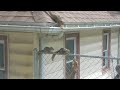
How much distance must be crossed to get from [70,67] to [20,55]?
1632 mm

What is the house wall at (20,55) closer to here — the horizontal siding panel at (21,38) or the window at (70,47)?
the horizontal siding panel at (21,38)

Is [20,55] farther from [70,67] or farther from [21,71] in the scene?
[70,67]

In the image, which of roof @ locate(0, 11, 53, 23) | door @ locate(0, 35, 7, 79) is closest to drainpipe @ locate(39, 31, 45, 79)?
roof @ locate(0, 11, 53, 23)

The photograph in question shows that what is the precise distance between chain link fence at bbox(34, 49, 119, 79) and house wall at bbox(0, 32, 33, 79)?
23 centimetres

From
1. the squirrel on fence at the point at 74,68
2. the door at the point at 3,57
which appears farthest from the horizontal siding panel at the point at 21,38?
the squirrel on fence at the point at 74,68

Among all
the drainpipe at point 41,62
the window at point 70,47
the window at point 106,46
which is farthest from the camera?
the window at point 106,46

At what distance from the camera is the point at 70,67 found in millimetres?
6230

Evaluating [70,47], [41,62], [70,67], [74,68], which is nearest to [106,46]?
[70,47]

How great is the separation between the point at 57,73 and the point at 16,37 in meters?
1.31

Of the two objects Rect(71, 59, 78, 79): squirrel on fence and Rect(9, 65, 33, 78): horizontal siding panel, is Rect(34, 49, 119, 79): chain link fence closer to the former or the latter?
Rect(71, 59, 78, 79): squirrel on fence

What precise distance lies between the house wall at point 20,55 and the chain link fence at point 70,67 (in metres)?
0.23

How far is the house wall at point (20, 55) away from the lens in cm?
498
